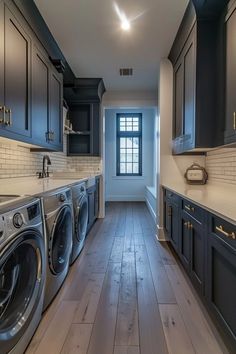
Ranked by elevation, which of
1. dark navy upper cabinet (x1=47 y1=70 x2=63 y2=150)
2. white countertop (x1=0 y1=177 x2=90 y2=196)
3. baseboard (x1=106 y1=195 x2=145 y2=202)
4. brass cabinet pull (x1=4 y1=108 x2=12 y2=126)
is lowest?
baseboard (x1=106 y1=195 x2=145 y2=202)

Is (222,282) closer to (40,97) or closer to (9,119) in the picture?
(9,119)

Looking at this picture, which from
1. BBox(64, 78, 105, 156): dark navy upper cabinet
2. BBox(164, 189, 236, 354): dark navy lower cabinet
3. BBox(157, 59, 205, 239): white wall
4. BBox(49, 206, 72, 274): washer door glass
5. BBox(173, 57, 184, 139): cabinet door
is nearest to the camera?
BBox(164, 189, 236, 354): dark navy lower cabinet

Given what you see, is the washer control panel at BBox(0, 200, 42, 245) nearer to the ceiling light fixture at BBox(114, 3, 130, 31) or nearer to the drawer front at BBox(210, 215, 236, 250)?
the drawer front at BBox(210, 215, 236, 250)

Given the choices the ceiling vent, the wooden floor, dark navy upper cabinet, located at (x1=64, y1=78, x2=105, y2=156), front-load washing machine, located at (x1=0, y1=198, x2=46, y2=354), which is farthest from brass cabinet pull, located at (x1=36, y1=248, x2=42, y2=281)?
dark navy upper cabinet, located at (x1=64, y1=78, x2=105, y2=156)

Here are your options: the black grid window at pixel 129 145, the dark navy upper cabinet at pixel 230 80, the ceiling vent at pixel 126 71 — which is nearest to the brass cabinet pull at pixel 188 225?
the dark navy upper cabinet at pixel 230 80

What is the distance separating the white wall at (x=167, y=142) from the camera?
389cm

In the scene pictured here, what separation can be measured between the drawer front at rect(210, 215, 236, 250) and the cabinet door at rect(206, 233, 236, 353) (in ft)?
0.08

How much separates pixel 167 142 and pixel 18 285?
2.99 meters

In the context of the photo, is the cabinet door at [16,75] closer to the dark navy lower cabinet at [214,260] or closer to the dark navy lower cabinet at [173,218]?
the dark navy lower cabinet at [214,260]

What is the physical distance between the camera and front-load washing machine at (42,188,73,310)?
6.33 ft

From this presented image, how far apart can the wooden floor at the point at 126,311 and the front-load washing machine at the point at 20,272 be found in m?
0.25

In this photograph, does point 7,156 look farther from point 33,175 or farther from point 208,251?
point 208,251

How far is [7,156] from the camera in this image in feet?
9.25

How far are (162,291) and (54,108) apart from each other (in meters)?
2.40
